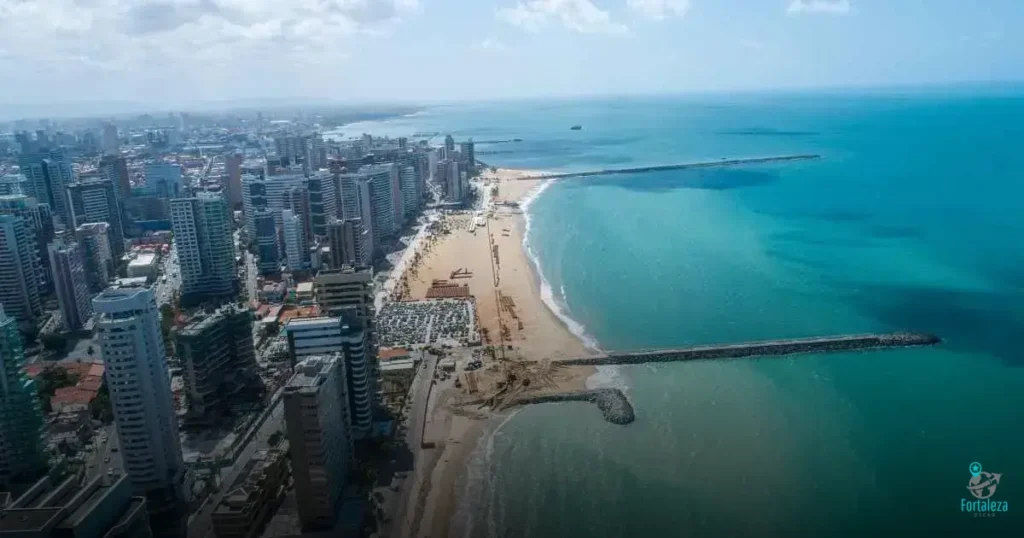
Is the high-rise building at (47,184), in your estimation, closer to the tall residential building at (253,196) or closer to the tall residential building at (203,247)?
the tall residential building at (253,196)

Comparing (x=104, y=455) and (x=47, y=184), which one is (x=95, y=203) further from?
(x=104, y=455)

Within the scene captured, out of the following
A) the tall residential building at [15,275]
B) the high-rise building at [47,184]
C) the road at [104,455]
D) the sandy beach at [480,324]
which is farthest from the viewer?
the high-rise building at [47,184]

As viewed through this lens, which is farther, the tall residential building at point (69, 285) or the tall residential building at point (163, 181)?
the tall residential building at point (163, 181)

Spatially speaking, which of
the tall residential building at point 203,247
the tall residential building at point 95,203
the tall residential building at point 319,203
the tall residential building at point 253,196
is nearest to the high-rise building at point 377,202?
the tall residential building at point 319,203

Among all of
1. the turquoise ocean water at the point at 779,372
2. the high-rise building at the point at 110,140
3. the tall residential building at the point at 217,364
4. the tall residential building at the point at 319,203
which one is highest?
the high-rise building at the point at 110,140

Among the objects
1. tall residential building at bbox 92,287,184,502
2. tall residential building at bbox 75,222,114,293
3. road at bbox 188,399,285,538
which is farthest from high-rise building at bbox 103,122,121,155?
tall residential building at bbox 92,287,184,502

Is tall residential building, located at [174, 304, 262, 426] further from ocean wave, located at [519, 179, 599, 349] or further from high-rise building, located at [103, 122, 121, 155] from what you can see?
high-rise building, located at [103, 122, 121, 155]
